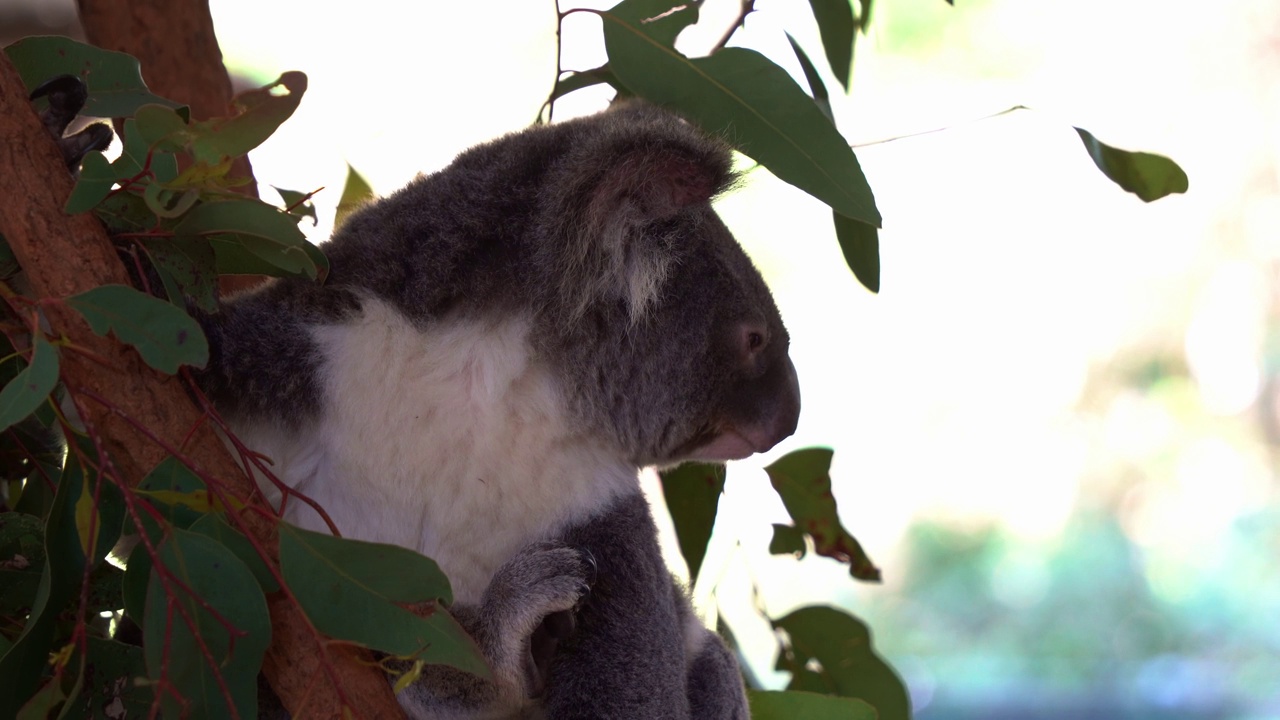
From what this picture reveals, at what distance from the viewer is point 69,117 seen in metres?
1.30

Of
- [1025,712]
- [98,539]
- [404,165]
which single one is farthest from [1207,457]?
[98,539]

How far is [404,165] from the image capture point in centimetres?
425

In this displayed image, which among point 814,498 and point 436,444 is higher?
point 436,444

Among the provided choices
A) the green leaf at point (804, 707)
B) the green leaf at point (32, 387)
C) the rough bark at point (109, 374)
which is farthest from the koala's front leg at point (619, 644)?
the green leaf at point (32, 387)

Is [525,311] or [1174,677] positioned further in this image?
[1174,677]

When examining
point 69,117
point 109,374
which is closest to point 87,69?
point 69,117

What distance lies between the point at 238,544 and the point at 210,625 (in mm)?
95

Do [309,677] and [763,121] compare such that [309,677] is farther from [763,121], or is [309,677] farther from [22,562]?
[763,121]

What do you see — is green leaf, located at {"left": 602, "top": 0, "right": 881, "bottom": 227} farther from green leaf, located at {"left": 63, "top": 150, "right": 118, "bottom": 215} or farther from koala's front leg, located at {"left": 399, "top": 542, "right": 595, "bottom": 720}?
green leaf, located at {"left": 63, "top": 150, "right": 118, "bottom": 215}

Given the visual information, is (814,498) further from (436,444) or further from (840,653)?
(436,444)

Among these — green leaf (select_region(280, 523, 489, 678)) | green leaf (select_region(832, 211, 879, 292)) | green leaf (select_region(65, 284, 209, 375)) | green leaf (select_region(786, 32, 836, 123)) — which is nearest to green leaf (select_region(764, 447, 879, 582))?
green leaf (select_region(832, 211, 879, 292))

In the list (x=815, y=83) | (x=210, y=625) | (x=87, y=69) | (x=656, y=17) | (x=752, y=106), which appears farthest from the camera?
(x=815, y=83)

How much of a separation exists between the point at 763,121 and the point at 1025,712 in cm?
706

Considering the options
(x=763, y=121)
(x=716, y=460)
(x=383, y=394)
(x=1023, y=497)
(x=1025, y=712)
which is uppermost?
(x=763, y=121)
